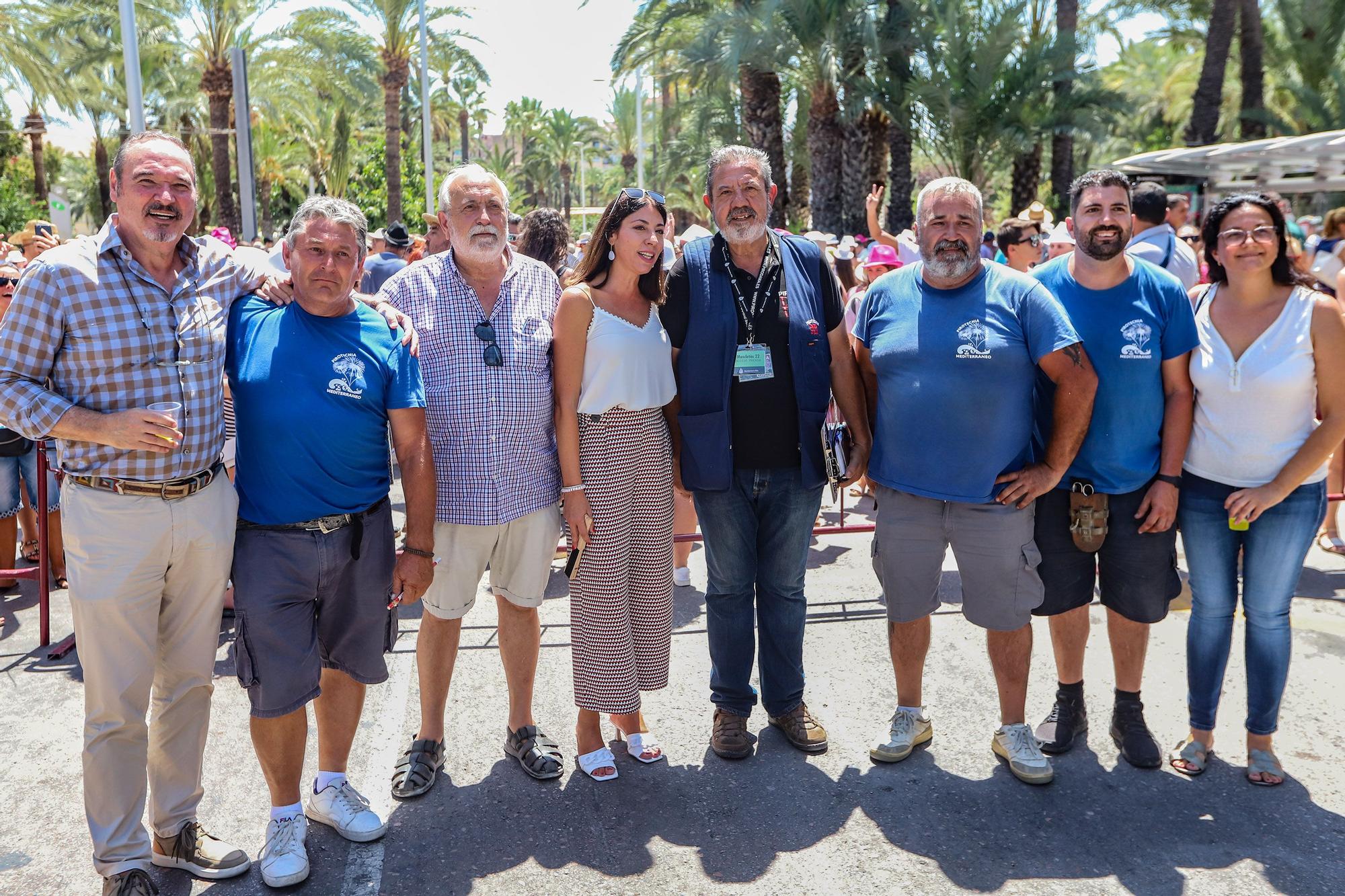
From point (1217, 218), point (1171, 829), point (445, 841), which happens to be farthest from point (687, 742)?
point (1217, 218)

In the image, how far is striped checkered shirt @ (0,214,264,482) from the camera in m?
3.05

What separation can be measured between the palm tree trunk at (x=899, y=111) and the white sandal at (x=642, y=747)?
17.2 m

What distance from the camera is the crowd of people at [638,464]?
3.28 metres

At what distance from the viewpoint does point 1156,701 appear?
15.5 feet

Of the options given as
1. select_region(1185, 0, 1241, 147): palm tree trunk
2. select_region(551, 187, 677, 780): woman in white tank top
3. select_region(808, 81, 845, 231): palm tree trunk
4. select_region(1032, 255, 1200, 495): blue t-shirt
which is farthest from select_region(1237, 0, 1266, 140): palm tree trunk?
select_region(551, 187, 677, 780): woman in white tank top

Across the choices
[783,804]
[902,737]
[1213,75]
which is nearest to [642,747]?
[783,804]

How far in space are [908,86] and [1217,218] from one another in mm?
16000

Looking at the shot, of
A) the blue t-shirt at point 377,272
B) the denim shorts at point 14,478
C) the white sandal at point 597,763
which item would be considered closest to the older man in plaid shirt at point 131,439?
the white sandal at point 597,763

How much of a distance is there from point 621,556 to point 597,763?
80 centimetres

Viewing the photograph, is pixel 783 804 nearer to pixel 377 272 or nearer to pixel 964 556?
pixel 964 556

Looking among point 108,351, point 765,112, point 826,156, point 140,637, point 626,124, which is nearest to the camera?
point 108,351

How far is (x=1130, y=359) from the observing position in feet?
12.9

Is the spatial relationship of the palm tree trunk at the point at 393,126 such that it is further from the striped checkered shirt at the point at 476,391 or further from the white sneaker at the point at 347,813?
the white sneaker at the point at 347,813

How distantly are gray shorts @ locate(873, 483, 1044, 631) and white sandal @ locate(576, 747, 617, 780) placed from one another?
124 centimetres
